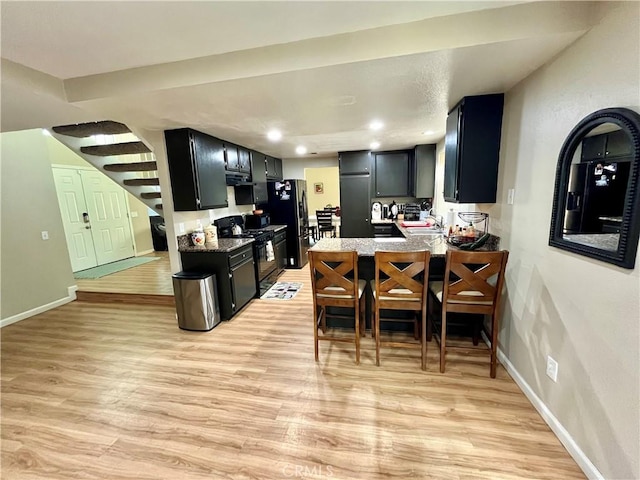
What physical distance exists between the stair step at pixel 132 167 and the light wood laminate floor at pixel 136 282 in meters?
1.81

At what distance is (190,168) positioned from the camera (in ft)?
9.87

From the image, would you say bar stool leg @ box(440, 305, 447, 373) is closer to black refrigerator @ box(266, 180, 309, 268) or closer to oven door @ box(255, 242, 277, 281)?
oven door @ box(255, 242, 277, 281)

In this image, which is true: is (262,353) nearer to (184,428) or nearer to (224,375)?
(224,375)

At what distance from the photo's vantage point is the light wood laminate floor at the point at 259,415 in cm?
152

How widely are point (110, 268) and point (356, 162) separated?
5.47m

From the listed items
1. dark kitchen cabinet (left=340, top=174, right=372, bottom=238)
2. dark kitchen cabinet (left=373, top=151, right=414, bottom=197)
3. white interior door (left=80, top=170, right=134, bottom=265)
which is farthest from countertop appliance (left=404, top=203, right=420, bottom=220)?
white interior door (left=80, top=170, right=134, bottom=265)

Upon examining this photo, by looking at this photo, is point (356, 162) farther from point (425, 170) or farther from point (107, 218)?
point (107, 218)

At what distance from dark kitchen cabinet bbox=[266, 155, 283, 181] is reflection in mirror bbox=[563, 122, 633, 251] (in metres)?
4.61

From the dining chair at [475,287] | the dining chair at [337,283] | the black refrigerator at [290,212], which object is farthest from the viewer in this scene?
the black refrigerator at [290,212]

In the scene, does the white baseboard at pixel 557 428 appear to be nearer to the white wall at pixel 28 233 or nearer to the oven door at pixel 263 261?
the oven door at pixel 263 261

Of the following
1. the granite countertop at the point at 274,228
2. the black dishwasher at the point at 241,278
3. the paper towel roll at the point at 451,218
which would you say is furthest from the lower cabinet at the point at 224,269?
the paper towel roll at the point at 451,218

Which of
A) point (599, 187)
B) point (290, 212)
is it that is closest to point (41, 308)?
point (290, 212)

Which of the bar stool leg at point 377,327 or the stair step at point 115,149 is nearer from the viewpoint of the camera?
the bar stool leg at point 377,327

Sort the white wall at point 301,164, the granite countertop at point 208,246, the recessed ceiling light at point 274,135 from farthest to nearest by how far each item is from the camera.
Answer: the white wall at point 301,164 → the recessed ceiling light at point 274,135 → the granite countertop at point 208,246
